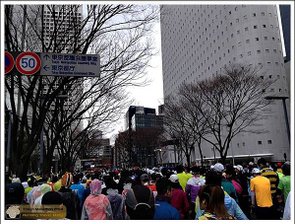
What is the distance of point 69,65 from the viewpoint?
6605 millimetres

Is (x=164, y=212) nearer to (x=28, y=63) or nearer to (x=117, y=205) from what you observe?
(x=117, y=205)

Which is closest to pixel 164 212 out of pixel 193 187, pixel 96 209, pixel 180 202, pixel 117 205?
pixel 96 209

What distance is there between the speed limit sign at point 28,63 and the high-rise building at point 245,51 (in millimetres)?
38422

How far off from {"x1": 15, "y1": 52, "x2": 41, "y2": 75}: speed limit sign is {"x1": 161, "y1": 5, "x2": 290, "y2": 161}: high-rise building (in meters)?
38.4

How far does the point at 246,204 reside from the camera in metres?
8.17

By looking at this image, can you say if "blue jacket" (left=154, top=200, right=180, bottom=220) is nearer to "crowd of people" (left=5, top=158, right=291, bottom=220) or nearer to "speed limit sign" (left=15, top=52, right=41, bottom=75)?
"crowd of people" (left=5, top=158, right=291, bottom=220)

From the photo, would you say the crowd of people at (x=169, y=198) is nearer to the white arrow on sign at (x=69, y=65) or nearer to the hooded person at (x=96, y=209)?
Answer: the hooded person at (x=96, y=209)

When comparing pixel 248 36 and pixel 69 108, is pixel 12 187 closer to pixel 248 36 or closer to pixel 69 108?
pixel 69 108

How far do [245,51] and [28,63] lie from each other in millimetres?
47477

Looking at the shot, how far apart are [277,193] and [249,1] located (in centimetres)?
417

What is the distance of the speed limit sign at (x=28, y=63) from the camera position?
20.5ft

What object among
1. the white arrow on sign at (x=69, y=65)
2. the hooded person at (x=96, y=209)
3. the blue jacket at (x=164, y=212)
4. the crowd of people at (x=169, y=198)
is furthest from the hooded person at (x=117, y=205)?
the white arrow on sign at (x=69, y=65)

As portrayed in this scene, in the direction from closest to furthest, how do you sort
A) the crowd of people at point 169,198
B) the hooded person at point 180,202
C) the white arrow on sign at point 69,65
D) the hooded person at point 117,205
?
the crowd of people at point 169,198 → the hooded person at point 117,205 → the hooded person at point 180,202 → the white arrow on sign at point 69,65

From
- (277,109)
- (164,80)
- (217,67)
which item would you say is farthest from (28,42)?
(164,80)
